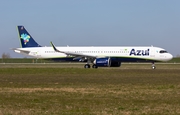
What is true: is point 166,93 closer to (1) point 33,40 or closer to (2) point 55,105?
(2) point 55,105

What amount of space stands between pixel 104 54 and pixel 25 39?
1292 cm

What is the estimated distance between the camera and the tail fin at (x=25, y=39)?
6444 cm

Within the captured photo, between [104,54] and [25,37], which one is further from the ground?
[25,37]

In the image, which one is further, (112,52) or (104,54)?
(104,54)

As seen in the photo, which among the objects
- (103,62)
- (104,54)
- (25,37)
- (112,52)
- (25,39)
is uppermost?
(25,37)

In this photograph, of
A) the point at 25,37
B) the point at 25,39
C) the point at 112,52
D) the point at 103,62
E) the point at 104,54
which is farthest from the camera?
the point at 25,37

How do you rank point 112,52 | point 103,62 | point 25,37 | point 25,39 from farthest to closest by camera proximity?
point 25,37 → point 25,39 → point 112,52 → point 103,62

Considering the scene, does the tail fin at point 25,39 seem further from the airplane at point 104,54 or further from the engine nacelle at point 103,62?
the engine nacelle at point 103,62

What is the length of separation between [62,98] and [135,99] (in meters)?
3.22

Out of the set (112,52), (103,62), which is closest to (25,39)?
(112,52)

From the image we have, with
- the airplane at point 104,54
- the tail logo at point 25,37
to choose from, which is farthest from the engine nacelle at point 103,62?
the tail logo at point 25,37

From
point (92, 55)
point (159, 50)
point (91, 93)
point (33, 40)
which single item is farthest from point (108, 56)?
point (91, 93)

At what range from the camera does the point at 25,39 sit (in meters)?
64.9

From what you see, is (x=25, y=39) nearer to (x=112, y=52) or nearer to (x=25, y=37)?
(x=25, y=37)
